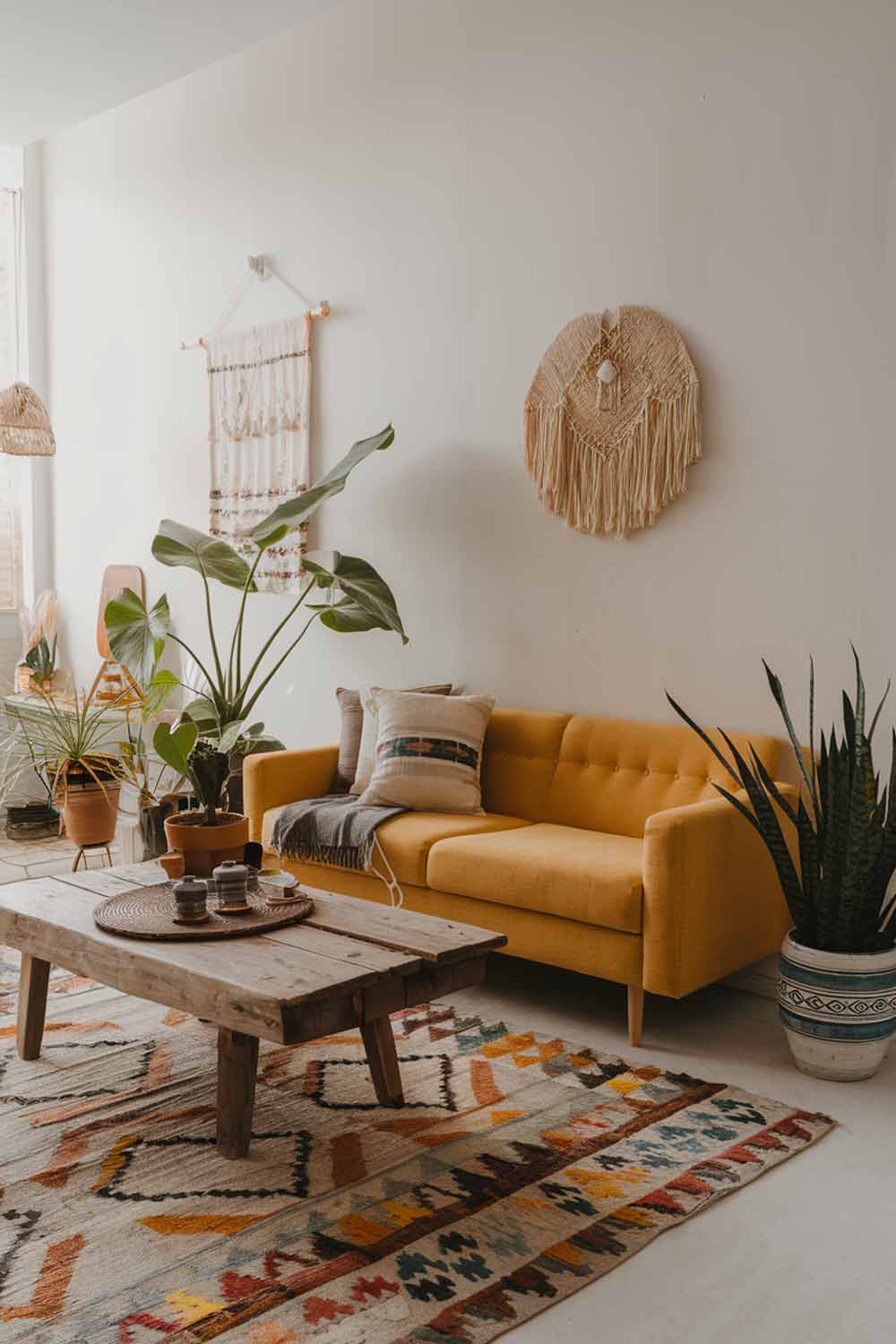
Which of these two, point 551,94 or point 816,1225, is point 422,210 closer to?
point 551,94

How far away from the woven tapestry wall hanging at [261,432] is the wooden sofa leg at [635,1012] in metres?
2.50

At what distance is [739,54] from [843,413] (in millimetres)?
1131

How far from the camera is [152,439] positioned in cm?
601

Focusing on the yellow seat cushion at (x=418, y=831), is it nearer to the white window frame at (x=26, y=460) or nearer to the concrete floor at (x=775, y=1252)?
the concrete floor at (x=775, y=1252)

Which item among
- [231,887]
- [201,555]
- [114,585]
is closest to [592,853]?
[231,887]

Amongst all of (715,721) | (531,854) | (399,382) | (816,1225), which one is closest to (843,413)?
(715,721)

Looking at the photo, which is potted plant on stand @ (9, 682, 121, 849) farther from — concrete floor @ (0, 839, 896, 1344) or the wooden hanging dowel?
concrete floor @ (0, 839, 896, 1344)

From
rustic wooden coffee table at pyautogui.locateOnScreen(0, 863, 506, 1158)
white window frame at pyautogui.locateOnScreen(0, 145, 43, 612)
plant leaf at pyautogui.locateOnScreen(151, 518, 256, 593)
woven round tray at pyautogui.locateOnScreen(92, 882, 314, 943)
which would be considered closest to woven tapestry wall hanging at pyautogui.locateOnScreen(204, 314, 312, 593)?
plant leaf at pyautogui.locateOnScreen(151, 518, 256, 593)

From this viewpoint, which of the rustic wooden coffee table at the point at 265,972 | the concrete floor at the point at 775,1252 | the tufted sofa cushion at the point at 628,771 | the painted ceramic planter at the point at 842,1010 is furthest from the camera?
the tufted sofa cushion at the point at 628,771

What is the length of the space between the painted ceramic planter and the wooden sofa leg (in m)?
0.39

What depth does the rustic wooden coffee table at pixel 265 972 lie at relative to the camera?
2490 millimetres

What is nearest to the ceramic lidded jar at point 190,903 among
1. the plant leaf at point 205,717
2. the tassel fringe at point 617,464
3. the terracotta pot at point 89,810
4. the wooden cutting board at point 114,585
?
the plant leaf at point 205,717

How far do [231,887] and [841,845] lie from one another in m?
1.48

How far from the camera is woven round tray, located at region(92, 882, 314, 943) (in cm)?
280
